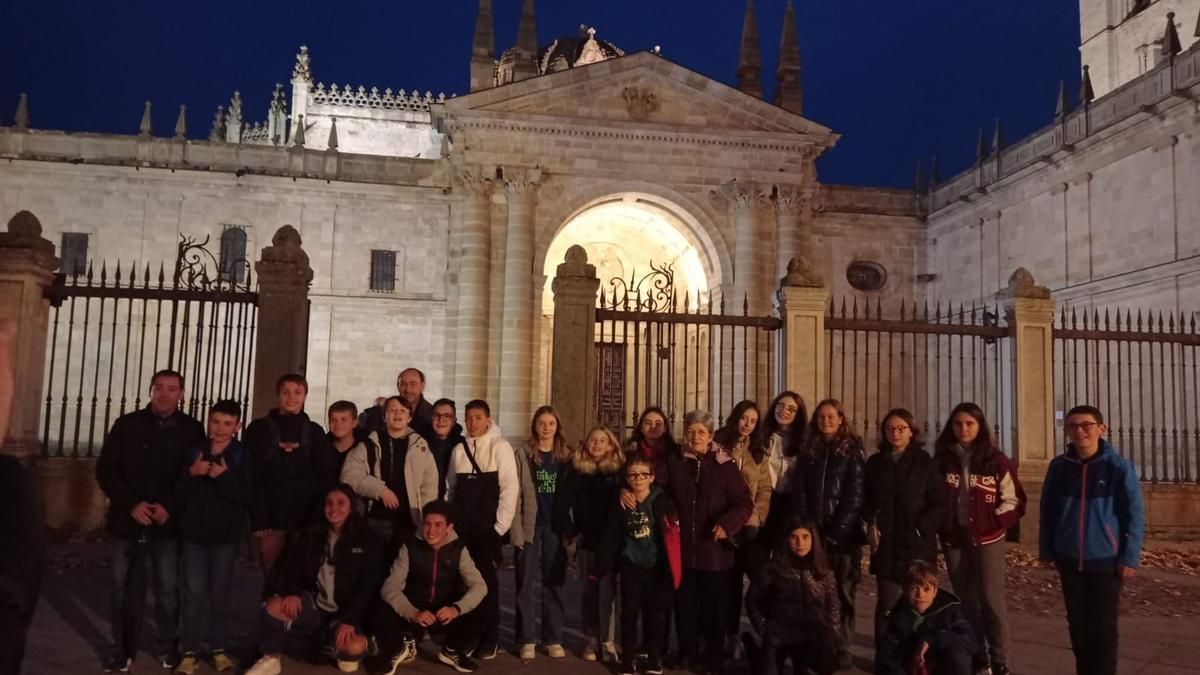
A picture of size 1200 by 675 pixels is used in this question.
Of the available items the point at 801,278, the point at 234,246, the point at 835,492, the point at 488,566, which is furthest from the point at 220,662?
the point at 234,246

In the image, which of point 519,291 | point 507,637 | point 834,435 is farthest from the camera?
point 519,291

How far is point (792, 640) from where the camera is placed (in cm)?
563

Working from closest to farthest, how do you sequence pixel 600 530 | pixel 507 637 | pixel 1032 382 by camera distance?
pixel 600 530, pixel 507 637, pixel 1032 382

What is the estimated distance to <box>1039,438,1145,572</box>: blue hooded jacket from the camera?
210 inches

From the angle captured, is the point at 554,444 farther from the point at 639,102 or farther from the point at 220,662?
the point at 639,102

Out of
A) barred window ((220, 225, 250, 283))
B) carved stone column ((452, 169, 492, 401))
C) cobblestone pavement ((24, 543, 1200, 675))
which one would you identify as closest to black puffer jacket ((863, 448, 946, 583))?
cobblestone pavement ((24, 543, 1200, 675))

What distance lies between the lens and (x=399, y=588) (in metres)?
5.98

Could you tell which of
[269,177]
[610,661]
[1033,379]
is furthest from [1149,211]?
[269,177]

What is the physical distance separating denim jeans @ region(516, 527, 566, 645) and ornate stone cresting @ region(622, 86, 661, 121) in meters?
19.0

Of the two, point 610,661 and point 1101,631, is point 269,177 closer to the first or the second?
point 610,661

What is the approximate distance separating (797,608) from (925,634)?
33.2 inches

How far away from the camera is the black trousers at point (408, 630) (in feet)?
19.4

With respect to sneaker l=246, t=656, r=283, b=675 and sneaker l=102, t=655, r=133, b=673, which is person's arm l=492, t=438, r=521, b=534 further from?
sneaker l=102, t=655, r=133, b=673

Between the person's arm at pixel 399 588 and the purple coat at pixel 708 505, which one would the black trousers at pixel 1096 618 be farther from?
the person's arm at pixel 399 588
